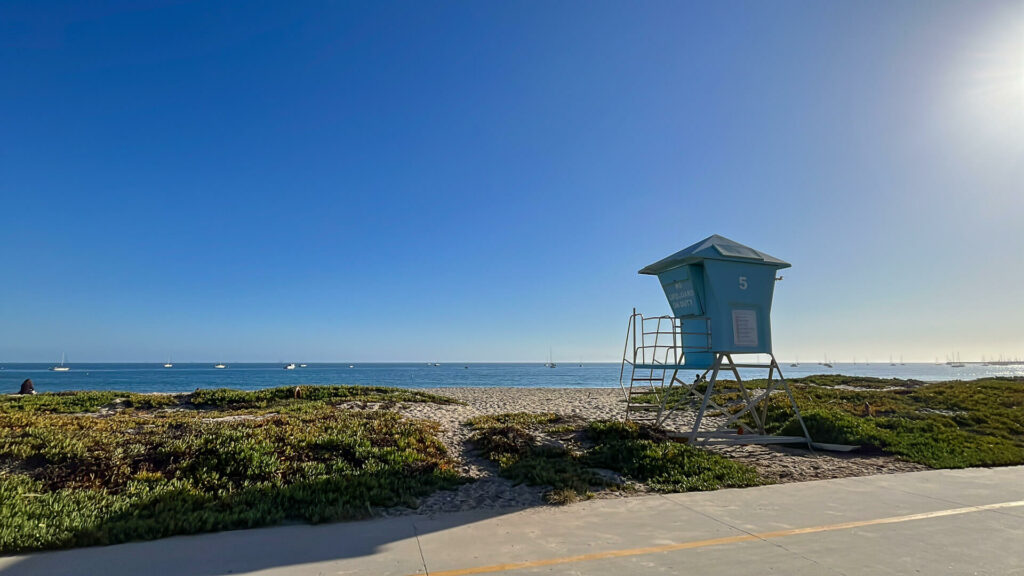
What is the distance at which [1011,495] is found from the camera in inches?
277

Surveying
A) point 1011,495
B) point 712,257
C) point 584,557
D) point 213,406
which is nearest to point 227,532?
point 584,557

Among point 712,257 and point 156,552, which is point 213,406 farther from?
point 712,257

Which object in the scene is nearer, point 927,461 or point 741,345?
point 927,461

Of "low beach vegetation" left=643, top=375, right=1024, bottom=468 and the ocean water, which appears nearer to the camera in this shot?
"low beach vegetation" left=643, top=375, right=1024, bottom=468

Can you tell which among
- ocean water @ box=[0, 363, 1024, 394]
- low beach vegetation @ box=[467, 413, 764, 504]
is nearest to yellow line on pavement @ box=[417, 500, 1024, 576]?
low beach vegetation @ box=[467, 413, 764, 504]

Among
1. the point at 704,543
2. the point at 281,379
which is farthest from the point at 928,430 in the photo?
the point at 281,379

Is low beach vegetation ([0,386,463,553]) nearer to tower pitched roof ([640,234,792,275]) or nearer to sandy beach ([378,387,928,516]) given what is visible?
sandy beach ([378,387,928,516])

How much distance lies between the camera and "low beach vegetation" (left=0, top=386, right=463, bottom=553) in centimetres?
534

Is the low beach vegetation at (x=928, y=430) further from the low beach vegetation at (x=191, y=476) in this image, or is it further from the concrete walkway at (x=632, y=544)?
the low beach vegetation at (x=191, y=476)

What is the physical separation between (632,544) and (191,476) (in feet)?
19.8

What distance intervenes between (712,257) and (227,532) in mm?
9370

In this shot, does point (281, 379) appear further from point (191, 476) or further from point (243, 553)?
point (243, 553)

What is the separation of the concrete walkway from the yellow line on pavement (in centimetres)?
1

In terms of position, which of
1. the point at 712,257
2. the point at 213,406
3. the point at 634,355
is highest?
the point at 712,257
